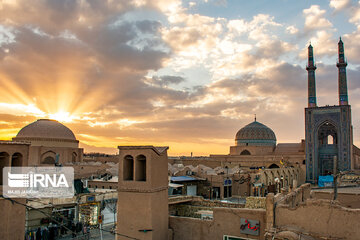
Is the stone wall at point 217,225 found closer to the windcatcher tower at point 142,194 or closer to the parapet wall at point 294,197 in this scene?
the windcatcher tower at point 142,194

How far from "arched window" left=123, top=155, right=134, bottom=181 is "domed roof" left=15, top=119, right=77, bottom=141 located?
126 feet

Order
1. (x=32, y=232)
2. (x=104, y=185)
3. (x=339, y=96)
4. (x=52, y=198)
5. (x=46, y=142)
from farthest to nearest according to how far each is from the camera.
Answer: (x=46, y=142)
(x=339, y=96)
(x=104, y=185)
(x=52, y=198)
(x=32, y=232)

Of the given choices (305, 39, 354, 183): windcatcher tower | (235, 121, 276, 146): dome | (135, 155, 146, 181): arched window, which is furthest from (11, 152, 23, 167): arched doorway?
(235, 121, 276, 146): dome

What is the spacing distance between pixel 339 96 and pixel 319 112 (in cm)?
343

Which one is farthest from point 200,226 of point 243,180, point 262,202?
point 243,180

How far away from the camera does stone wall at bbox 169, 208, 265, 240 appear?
1383cm

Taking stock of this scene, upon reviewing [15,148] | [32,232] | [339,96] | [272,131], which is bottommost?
[32,232]

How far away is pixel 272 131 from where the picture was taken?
193 ft

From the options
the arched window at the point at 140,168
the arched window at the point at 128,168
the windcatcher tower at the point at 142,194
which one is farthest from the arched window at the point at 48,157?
the arched window at the point at 140,168

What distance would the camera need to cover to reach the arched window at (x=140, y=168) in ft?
49.8

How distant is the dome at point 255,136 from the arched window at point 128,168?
42.8 m

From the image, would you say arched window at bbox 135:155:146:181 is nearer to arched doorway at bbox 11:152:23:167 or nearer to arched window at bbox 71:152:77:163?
arched doorway at bbox 11:152:23:167

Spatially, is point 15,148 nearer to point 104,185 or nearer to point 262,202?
point 262,202

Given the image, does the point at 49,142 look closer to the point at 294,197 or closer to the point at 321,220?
the point at 294,197
